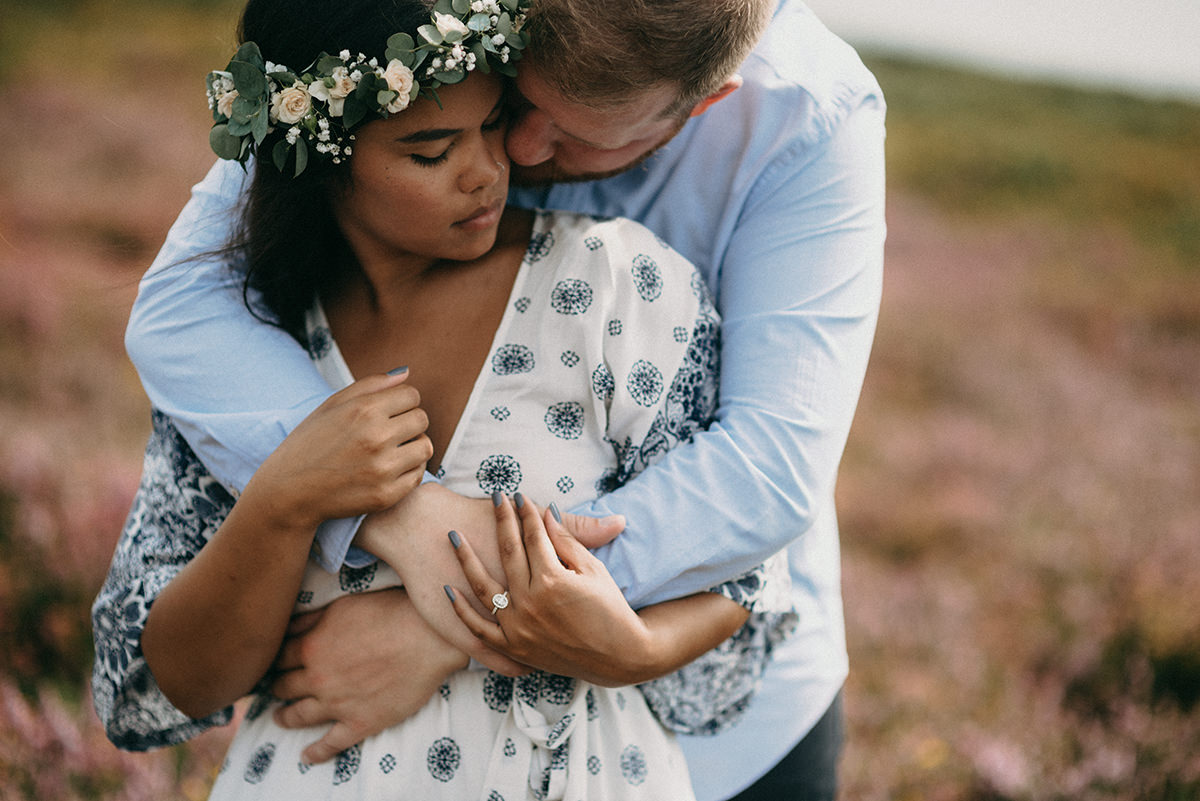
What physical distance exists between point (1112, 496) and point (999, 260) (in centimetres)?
286

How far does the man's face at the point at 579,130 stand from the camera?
1551 millimetres

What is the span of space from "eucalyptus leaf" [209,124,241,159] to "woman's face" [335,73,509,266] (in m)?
0.18

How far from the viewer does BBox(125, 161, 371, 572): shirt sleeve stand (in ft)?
→ 5.20

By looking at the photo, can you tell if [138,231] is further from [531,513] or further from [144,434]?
[531,513]

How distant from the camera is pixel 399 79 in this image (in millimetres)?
1398

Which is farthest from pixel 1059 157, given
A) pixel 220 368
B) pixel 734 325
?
pixel 220 368

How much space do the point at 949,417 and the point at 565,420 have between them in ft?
15.1

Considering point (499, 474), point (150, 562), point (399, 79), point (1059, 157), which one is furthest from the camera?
point (1059, 157)

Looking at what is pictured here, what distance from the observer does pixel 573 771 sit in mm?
1541

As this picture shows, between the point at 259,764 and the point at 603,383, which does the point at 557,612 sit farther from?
the point at 259,764

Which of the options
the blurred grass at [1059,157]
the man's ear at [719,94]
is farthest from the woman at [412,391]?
the blurred grass at [1059,157]

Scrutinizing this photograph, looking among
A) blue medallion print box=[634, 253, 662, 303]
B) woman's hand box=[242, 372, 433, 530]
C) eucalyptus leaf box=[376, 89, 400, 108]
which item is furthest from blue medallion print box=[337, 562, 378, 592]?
eucalyptus leaf box=[376, 89, 400, 108]

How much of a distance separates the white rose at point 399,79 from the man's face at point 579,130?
214mm

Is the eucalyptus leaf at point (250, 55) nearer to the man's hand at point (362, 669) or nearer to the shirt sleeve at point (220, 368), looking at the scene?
the shirt sleeve at point (220, 368)
